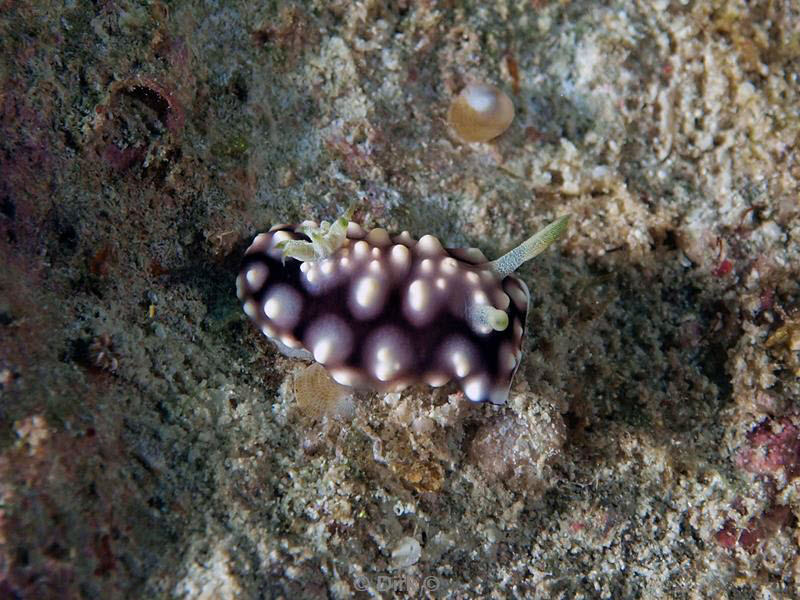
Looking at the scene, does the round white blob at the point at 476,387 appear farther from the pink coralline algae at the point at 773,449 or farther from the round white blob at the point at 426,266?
the pink coralline algae at the point at 773,449

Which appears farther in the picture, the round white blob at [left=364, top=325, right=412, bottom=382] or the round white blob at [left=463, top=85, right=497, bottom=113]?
the round white blob at [left=463, top=85, right=497, bottom=113]

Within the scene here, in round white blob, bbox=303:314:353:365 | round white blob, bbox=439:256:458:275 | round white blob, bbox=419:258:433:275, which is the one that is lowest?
round white blob, bbox=303:314:353:365

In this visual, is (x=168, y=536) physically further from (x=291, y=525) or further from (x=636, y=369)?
(x=636, y=369)

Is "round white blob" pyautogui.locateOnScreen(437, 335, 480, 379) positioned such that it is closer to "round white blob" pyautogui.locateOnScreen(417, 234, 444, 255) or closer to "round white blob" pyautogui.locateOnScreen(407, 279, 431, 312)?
"round white blob" pyautogui.locateOnScreen(407, 279, 431, 312)

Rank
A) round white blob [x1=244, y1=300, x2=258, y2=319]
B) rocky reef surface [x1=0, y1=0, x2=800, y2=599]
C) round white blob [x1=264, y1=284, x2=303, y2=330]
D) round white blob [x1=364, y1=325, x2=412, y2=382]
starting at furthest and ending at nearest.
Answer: round white blob [x1=244, y1=300, x2=258, y2=319], round white blob [x1=264, y1=284, x2=303, y2=330], round white blob [x1=364, y1=325, x2=412, y2=382], rocky reef surface [x1=0, y1=0, x2=800, y2=599]

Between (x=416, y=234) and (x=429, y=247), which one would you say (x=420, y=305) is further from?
(x=416, y=234)

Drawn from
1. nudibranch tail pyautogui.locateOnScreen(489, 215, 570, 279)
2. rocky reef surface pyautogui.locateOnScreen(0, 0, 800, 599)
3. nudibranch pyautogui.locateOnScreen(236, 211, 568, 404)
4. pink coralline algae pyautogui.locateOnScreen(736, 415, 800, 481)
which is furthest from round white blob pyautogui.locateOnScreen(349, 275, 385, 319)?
pink coralline algae pyautogui.locateOnScreen(736, 415, 800, 481)

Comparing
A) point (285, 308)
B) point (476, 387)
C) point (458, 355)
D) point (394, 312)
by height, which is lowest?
point (476, 387)

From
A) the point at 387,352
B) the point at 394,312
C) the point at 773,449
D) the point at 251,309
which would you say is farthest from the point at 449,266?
the point at 773,449
